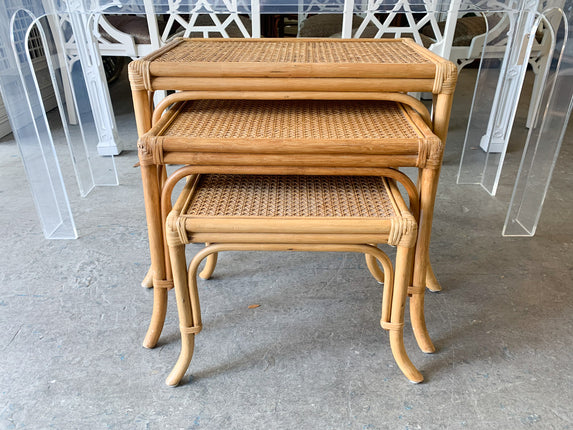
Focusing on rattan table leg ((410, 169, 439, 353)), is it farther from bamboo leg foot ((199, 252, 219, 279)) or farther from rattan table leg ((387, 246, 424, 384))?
bamboo leg foot ((199, 252, 219, 279))

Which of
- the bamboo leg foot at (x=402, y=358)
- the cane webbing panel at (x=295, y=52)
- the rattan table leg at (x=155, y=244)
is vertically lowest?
the bamboo leg foot at (x=402, y=358)

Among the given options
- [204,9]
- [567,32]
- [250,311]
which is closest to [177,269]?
[250,311]

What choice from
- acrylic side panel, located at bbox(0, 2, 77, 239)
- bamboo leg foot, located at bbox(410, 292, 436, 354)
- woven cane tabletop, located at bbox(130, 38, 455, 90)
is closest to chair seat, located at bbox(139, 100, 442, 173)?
woven cane tabletop, located at bbox(130, 38, 455, 90)

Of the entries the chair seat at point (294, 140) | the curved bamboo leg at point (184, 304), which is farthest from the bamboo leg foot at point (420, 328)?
the curved bamboo leg at point (184, 304)

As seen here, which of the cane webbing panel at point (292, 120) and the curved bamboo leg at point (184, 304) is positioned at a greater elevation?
the cane webbing panel at point (292, 120)

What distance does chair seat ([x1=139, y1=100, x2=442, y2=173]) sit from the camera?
897 millimetres

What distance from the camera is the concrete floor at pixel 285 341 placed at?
0.96 metres

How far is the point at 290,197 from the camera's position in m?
1.00

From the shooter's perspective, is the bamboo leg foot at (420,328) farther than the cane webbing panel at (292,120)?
Yes

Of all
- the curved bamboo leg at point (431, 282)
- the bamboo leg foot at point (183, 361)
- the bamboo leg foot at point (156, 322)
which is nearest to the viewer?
→ the bamboo leg foot at point (183, 361)

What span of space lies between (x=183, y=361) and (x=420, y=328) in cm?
58

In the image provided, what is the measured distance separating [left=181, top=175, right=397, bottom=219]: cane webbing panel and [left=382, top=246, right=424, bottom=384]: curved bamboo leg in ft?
0.35

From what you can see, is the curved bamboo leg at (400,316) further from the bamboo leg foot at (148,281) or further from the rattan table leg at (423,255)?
the bamboo leg foot at (148,281)

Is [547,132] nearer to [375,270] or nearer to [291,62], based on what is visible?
[375,270]
